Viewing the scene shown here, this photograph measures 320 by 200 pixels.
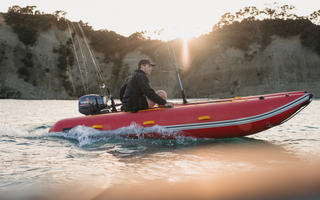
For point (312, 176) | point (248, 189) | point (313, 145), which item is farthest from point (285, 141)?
point (248, 189)

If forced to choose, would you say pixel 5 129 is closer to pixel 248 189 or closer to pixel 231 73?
pixel 248 189

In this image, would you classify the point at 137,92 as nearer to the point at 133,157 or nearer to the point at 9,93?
the point at 133,157

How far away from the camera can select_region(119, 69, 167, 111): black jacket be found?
493 centimetres

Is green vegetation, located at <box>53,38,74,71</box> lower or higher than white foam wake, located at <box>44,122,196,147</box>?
higher

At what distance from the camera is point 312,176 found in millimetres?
2646

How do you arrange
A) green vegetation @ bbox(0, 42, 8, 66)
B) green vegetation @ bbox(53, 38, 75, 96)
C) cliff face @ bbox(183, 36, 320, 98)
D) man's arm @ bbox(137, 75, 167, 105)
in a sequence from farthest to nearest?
green vegetation @ bbox(53, 38, 75, 96), green vegetation @ bbox(0, 42, 8, 66), cliff face @ bbox(183, 36, 320, 98), man's arm @ bbox(137, 75, 167, 105)

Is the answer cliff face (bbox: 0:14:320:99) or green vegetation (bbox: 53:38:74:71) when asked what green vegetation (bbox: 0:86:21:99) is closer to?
cliff face (bbox: 0:14:320:99)

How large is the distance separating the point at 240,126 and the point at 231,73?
33.8 meters

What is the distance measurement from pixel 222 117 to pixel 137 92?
1.83 m

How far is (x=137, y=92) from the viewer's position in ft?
17.0

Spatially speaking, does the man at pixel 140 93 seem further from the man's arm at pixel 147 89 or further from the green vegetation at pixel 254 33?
the green vegetation at pixel 254 33

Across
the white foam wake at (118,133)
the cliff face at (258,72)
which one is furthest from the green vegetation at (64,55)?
the white foam wake at (118,133)

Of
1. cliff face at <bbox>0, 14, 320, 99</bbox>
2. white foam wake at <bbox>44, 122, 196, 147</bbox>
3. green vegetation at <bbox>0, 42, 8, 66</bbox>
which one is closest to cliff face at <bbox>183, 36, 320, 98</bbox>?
cliff face at <bbox>0, 14, 320, 99</bbox>

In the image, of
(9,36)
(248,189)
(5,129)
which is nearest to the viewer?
(248,189)
